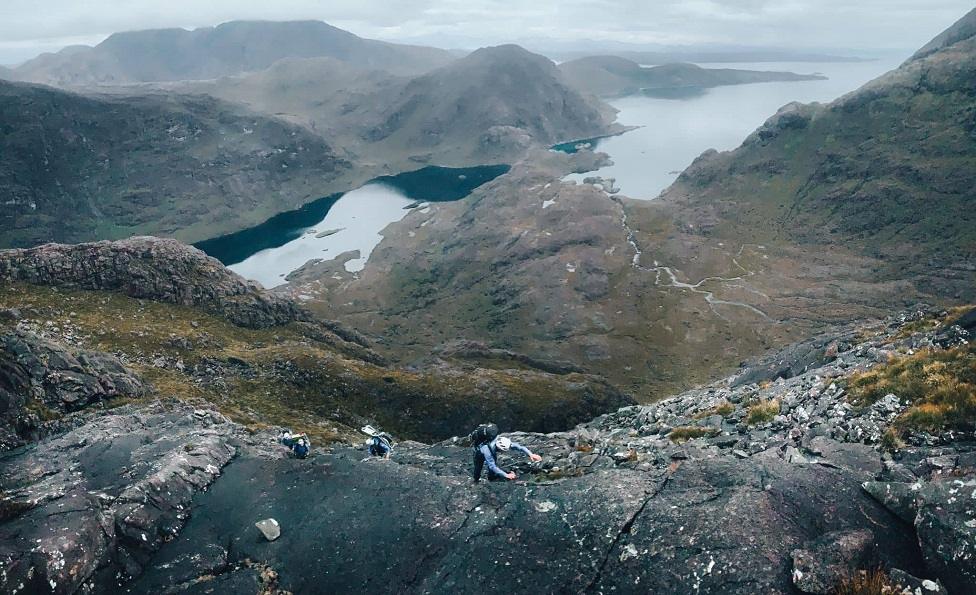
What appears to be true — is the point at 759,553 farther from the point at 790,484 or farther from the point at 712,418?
the point at 712,418

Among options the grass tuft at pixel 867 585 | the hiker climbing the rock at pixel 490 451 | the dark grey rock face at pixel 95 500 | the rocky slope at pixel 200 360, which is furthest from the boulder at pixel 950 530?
the rocky slope at pixel 200 360

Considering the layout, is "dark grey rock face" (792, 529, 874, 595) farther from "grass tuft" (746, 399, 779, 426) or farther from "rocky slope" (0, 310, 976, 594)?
"grass tuft" (746, 399, 779, 426)

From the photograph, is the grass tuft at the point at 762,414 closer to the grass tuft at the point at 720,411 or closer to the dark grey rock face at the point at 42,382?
the grass tuft at the point at 720,411

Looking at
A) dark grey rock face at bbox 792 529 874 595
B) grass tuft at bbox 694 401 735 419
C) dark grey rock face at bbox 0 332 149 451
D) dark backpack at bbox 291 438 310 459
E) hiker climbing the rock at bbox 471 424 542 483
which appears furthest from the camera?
grass tuft at bbox 694 401 735 419

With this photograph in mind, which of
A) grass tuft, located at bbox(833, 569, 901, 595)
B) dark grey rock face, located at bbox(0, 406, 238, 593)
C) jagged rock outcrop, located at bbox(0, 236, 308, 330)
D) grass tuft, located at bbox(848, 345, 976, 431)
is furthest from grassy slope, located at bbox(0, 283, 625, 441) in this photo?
grass tuft, located at bbox(833, 569, 901, 595)

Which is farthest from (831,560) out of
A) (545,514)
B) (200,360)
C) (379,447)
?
(200,360)

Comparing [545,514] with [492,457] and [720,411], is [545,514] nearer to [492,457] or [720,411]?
[492,457]
